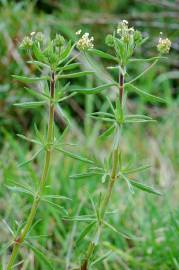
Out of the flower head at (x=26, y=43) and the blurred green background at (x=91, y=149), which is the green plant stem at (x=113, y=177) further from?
the flower head at (x=26, y=43)

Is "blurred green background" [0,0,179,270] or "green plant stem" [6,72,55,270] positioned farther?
"blurred green background" [0,0,179,270]

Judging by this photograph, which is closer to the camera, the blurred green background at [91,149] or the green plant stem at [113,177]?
the green plant stem at [113,177]

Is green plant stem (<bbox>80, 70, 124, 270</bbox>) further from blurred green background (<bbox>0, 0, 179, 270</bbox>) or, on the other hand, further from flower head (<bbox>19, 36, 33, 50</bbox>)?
flower head (<bbox>19, 36, 33, 50</bbox>)

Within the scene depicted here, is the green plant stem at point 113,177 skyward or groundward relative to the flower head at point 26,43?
groundward

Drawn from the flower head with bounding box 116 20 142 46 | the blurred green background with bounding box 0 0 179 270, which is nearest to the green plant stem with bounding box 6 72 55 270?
the blurred green background with bounding box 0 0 179 270

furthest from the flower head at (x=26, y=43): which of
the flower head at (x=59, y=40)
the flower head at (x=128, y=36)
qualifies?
the flower head at (x=128, y=36)

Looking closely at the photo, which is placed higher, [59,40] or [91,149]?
[59,40]

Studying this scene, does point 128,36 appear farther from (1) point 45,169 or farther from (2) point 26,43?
(1) point 45,169

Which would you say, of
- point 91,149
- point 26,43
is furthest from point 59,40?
point 91,149
